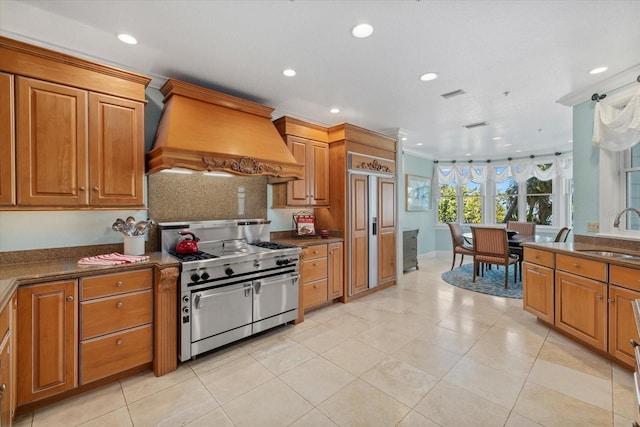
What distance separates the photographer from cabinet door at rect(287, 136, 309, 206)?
11.8ft

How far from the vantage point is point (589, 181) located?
315 centimetres

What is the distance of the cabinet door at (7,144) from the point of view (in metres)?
1.91

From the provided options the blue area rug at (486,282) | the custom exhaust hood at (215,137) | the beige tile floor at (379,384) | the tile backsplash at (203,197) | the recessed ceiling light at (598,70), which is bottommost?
the beige tile floor at (379,384)

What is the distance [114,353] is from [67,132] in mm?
1712

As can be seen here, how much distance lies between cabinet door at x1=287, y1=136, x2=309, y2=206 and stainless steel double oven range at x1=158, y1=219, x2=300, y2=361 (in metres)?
0.52

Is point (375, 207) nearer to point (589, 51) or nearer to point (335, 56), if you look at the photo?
point (335, 56)

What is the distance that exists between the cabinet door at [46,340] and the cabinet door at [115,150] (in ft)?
2.44

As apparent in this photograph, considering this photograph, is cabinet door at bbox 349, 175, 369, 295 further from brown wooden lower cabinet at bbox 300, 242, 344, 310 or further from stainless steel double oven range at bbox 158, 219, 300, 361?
stainless steel double oven range at bbox 158, 219, 300, 361

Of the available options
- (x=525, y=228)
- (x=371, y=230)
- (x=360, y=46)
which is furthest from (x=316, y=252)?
(x=525, y=228)

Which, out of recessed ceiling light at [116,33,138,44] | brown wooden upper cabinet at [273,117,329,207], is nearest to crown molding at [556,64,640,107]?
brown wooden upper cabinet at [273,117,329,207]

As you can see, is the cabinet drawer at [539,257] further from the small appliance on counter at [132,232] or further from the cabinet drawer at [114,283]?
the small appliance on counter at [132,232]

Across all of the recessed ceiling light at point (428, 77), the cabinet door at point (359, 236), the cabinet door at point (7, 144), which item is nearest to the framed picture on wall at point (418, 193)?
the cabinet door at point (359, 236)

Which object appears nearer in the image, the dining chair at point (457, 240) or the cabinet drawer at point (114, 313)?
the cabinet drawer at point (114, 313)

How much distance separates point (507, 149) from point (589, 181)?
3.55 meters
